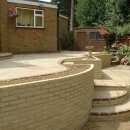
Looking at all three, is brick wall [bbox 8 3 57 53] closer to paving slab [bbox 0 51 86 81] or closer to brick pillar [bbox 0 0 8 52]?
brick pillar [bbox 0 0 8 52]

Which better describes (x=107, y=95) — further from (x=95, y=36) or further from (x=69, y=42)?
(x=69, y=42)

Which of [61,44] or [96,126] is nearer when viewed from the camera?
[96,126]

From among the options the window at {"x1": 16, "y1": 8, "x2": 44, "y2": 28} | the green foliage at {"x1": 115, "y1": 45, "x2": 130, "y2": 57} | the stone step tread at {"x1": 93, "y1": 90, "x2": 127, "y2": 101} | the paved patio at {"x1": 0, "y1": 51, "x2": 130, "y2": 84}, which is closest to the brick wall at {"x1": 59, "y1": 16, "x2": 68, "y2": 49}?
the window at {"x1": 16, "y1": 8, "x2": 44, "y2": 28}

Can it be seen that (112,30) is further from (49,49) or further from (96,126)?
(96,126)

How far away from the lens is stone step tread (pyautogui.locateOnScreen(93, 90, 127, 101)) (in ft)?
19.8

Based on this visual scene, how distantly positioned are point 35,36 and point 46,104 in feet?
32.0

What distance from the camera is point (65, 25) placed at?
63.6ft

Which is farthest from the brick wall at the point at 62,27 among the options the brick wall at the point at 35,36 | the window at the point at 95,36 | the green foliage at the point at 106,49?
the green foliage at the point at 106,49

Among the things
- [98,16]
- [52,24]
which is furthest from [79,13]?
[52,24]

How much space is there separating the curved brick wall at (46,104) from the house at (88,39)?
1175 centimetres

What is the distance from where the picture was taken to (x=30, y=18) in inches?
533

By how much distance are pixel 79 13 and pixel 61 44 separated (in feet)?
32.5

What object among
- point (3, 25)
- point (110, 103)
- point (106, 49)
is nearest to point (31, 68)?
point (110, 103)

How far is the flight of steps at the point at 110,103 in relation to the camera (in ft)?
18.6
